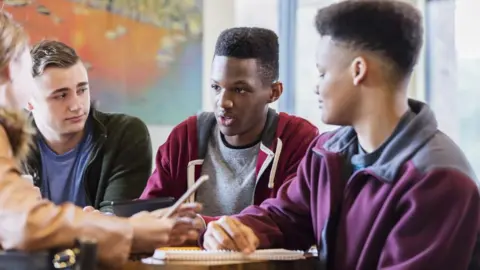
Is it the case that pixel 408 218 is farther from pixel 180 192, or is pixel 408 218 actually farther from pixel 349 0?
pixel 180 192

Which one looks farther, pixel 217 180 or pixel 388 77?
pixel 217 180

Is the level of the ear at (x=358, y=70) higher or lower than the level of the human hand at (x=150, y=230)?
higher

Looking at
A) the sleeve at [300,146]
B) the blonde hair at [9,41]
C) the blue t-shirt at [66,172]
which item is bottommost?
the blue t-shirt at [66,172]

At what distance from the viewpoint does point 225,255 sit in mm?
1258

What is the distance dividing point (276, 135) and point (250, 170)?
115 mm

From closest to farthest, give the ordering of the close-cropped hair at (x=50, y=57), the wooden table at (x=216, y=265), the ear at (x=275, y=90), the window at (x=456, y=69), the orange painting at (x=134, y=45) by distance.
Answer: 1. the wooden table at (x=216, y=265)
2. the ear at (x=275, y=90)
3. the close-cropped hair at (x=50, y=57)
4. the orange painting at (x=134, y=45)
5. the window at (x=456, y=69)

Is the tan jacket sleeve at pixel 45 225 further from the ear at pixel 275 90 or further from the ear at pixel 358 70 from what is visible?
the ear at pixel 275 90

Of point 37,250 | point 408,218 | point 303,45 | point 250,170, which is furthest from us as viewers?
point 303,45

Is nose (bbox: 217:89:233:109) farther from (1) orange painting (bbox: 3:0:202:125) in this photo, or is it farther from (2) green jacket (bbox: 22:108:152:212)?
(1) orange painting (bbox: 3:0:202:125)

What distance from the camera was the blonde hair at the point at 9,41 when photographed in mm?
1215

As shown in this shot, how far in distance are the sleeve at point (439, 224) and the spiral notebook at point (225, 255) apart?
0.19 m

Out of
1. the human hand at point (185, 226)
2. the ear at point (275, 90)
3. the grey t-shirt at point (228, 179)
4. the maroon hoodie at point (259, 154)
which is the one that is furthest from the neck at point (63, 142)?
the human hand at point (185, 226)

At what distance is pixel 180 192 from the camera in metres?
2.00

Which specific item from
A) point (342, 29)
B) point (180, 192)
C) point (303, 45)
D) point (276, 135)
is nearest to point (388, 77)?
point (342, 29)
